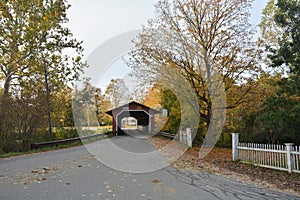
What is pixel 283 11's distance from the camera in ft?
28.2

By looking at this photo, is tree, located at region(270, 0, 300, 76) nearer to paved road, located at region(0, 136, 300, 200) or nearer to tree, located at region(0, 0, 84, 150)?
paved road, located at region(0, 136, 300, 200)

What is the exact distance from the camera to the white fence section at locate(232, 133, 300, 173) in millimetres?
6742

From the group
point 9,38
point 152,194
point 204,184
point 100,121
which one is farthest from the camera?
point 100,121

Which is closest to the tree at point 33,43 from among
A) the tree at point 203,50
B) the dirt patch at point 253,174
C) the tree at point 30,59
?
the tree at point 30,59

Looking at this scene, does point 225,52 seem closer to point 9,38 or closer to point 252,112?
point 252,112

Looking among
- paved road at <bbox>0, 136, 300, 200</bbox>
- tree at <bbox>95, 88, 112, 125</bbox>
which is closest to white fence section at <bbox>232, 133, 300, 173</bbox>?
paved road at <bbox>0, 136, 300, 200</bbox>

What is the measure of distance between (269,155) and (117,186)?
5.03m

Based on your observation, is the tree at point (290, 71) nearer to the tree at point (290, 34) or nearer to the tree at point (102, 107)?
the tree at point (290, 34)

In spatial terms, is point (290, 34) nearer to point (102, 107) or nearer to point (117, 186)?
point (117, 186)

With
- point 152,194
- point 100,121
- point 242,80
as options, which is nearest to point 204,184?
point 152,194

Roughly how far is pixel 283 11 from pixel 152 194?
26.6 feet

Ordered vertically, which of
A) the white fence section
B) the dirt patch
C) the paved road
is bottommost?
the dirt patch

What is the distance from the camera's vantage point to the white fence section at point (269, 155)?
6.74 metres

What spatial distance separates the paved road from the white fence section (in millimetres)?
2162
